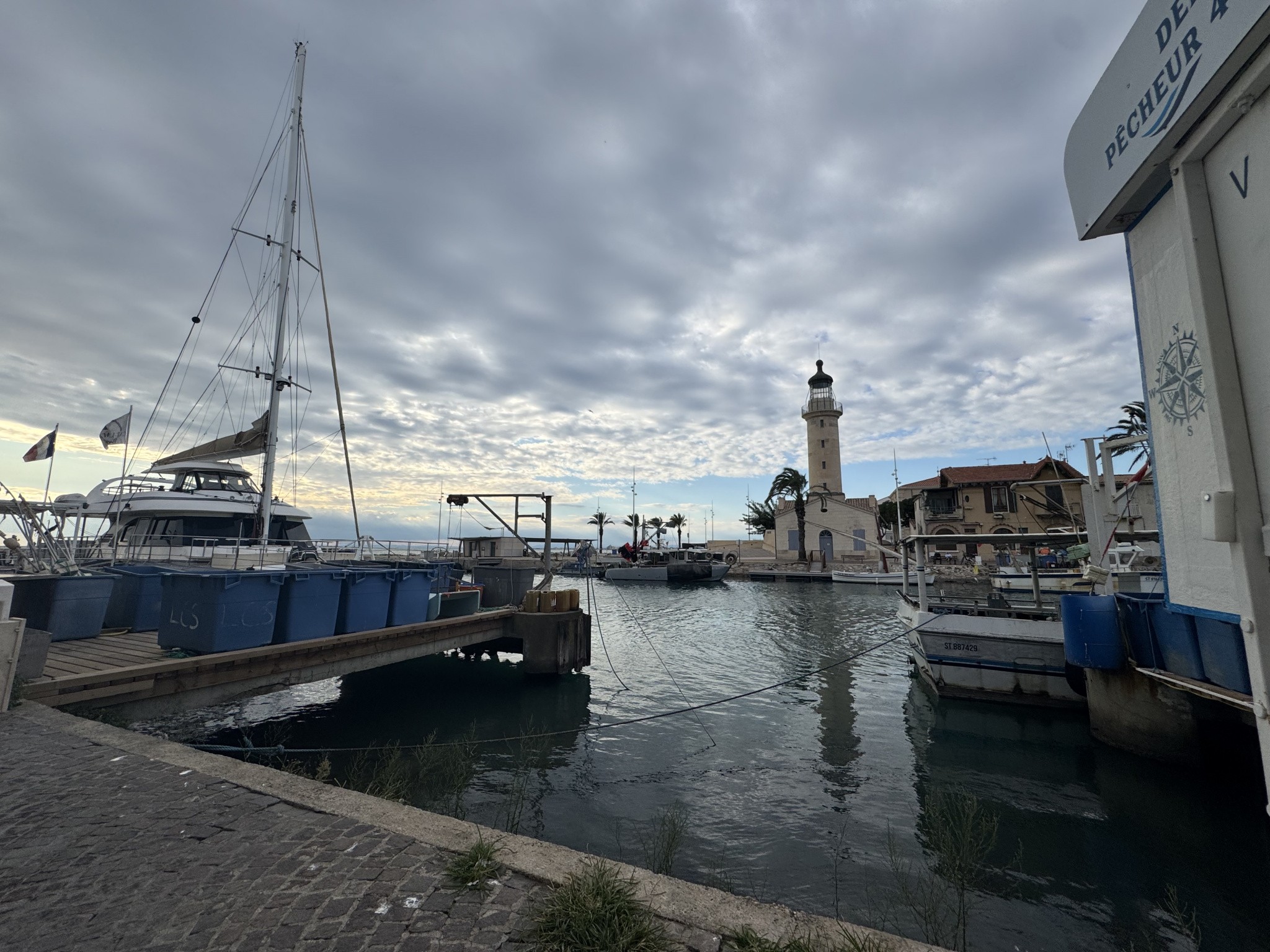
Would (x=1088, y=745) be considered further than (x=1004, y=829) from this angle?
Yes

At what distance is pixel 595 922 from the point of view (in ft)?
10.4

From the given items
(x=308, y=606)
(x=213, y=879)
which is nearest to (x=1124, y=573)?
(x=213, y=879)

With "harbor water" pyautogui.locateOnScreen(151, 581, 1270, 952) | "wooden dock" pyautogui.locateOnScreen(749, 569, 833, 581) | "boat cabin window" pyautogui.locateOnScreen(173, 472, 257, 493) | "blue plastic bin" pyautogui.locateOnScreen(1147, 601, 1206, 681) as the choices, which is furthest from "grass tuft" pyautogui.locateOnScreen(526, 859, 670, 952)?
"wooden dock" pyautogui.locateOnScreen(749, 569, 833, 581)

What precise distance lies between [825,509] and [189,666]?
2601 inches

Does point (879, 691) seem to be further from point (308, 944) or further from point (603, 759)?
point (308, 944)

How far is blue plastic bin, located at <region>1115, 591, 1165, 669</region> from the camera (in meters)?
9.07

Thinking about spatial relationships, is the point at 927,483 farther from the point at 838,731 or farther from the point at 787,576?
the point at 838,731

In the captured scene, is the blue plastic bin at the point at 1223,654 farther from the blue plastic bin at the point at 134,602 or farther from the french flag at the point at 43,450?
the french flag at the point at 43,450

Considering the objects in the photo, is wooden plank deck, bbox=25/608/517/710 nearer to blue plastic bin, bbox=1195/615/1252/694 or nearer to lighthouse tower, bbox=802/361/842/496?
blue plastic bin, bbox=1195/615/1252/694

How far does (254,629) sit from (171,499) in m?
13.0

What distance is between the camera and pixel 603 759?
10.5 metres

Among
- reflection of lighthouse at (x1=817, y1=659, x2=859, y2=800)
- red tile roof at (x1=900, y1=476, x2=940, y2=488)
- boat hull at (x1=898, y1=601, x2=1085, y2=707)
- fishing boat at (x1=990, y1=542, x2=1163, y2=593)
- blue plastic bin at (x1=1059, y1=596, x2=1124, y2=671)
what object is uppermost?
red tile roof at (x1=900, y1=476, x2=940, y2=488)

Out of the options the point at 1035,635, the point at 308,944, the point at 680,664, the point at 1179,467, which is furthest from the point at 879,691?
the point at 308,944

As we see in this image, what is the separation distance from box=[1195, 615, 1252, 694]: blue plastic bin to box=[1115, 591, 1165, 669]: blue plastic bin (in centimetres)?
159
